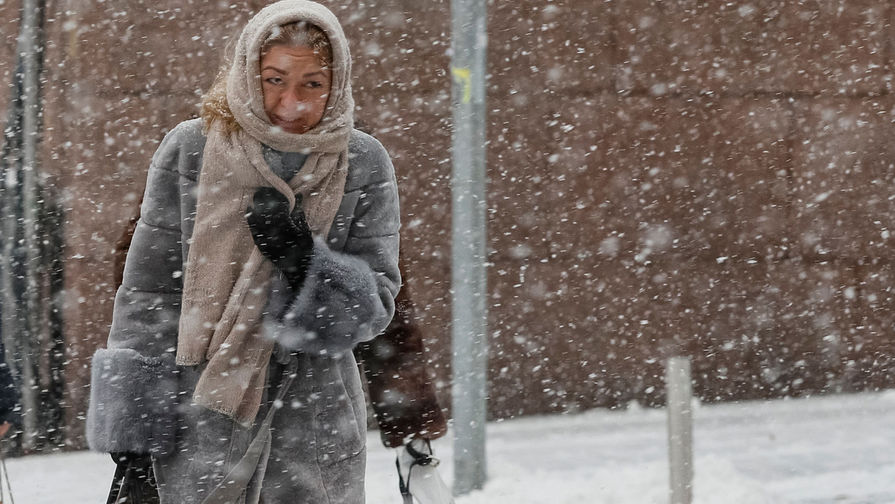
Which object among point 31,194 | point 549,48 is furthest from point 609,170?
point 31,194

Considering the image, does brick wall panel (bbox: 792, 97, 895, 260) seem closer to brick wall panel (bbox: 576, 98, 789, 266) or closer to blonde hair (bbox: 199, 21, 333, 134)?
brick wall panel (bbox: 576, 98, 789, 266)

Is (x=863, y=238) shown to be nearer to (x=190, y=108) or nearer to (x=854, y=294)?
(x=854, y=294)

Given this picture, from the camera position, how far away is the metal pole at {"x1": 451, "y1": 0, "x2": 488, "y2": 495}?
534 cm

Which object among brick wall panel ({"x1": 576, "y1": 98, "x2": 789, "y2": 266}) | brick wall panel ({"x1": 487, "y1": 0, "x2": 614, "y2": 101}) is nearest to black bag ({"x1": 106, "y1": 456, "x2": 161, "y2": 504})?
brick wall panel ({"x1": 487, "y1": 0, "x2": 614, "y2": 101})

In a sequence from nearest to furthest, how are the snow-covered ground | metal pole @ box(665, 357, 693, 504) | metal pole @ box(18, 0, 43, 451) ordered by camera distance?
metal pole @ box(665, 357, 693, 504), the snow-covered ground, metal pole @ box(18, 0, 43, 451)

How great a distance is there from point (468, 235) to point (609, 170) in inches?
81.1

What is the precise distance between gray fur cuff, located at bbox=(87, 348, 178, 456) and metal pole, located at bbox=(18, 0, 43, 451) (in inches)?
149

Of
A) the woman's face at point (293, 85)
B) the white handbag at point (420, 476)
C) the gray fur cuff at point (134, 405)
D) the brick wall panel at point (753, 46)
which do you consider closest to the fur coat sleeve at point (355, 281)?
the woman's face at point (293, 85)

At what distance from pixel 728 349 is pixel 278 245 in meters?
5.52

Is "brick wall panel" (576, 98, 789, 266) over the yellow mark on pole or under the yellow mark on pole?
under

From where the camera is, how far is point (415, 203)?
22.3 ft

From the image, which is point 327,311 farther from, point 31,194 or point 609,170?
point 609,170

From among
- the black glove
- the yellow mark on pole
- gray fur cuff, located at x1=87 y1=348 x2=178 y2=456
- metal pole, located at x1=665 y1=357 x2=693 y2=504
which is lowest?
metal pole, located at x1=665 y1=357 x2=693 y2=504

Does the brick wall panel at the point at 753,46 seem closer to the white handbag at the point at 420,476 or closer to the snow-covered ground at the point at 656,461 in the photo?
the snow-covered ground at the point at 656,461
